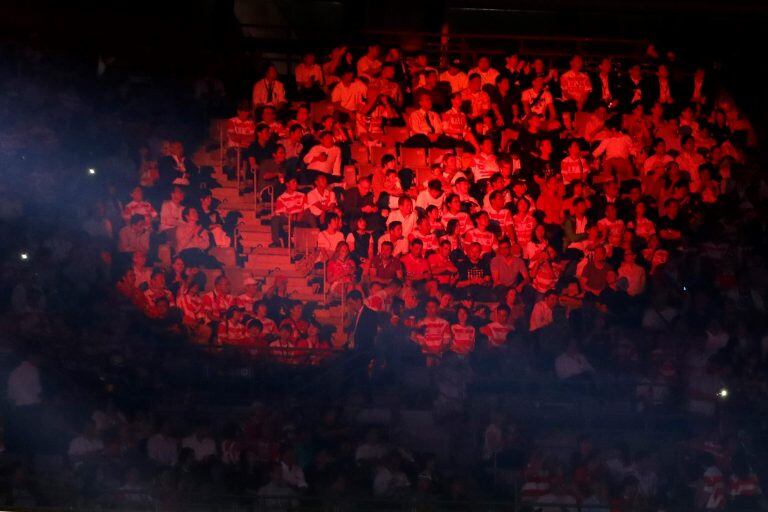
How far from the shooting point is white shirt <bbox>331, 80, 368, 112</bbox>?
1747 centimetres

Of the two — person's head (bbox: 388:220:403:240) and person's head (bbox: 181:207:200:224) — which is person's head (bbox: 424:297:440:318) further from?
person's head (bbox: 181:207:200:224)

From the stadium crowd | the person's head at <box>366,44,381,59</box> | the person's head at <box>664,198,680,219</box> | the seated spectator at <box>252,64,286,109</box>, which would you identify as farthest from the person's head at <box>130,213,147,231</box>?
the person's head at <box>664,198,680,219</box>

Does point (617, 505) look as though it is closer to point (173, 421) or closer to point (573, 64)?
point (173, 421)

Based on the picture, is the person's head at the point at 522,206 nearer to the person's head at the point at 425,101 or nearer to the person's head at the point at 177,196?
the person's head at the point at 425,101

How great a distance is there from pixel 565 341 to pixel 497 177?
9.84 feet

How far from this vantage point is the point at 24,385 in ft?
44.3

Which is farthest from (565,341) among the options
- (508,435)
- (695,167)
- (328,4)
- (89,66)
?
(328,4)

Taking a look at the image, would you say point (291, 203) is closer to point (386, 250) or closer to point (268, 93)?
point (386, 250)

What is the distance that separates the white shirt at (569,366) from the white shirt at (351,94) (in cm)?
564

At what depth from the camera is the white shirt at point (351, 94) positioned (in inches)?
688

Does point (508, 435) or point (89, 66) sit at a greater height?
point (89, 66)

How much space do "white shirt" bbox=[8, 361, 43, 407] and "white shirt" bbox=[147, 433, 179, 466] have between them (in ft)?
5.29

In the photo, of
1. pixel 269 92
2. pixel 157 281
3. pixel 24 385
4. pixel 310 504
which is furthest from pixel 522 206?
pixel 24 385

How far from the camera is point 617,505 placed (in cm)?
1214
